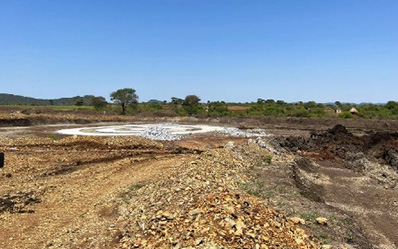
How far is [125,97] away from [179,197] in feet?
193

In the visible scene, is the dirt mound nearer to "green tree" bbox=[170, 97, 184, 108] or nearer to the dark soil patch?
the dark soil patch

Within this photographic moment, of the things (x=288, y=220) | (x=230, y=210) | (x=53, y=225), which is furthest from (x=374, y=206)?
(x=53, y=225)

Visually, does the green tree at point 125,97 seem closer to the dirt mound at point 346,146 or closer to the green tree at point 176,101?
the green tree at point 176,101

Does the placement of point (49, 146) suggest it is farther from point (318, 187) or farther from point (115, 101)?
point (115, 101)

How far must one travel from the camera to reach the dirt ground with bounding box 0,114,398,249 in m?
6.49

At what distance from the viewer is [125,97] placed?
64.2m

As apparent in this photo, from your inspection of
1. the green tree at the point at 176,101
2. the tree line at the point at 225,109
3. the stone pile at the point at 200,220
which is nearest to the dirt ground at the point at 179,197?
the stone pile at the point at 200,220

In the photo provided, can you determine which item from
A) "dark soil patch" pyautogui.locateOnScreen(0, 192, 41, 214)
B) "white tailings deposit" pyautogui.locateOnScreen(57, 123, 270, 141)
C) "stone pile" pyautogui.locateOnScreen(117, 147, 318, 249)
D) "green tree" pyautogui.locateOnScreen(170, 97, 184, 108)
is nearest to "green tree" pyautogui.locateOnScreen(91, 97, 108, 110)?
"green tree" pyautogui.locateOnScreen(170, 97, 184, 108)

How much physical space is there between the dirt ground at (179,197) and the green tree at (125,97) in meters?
44.7

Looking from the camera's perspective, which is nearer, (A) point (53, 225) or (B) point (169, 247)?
(B) point (169, 247)

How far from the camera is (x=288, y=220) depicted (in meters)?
7.26

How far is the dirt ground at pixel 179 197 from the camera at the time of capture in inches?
256

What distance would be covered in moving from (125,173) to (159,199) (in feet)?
16.6

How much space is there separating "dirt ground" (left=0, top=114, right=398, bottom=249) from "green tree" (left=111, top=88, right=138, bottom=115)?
4473 cm
